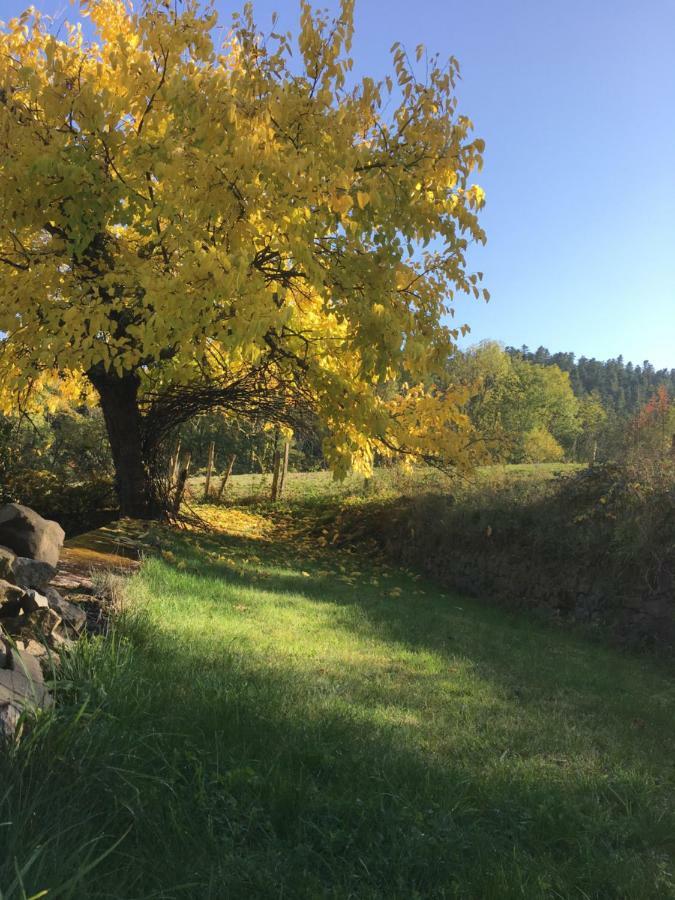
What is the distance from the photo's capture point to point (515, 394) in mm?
45500

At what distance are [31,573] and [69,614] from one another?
0.56 meters

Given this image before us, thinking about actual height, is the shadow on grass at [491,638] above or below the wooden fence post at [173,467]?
below

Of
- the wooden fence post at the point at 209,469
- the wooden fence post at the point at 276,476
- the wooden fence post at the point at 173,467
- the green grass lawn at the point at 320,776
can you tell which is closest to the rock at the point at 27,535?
the green grass lawn at the point at 320,776

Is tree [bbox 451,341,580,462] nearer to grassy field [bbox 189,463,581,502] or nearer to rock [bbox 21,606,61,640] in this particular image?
grassy field [bbox 189,463,581,502]

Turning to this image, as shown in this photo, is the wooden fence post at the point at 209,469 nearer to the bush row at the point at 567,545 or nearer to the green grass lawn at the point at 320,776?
the bush row at the point at 567,545

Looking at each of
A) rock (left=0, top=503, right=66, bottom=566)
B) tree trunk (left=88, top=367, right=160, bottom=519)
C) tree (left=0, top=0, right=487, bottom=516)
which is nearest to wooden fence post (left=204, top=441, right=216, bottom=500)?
tree trunk (left=88, top=367, right=160, bottom=519)

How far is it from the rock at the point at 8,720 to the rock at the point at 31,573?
1771 millimetres

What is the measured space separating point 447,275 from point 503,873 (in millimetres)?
5178

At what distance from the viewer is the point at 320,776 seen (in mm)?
2805

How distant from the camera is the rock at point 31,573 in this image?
13.5 feet

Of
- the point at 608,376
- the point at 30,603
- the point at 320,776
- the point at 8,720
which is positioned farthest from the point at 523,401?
the point at 608,376

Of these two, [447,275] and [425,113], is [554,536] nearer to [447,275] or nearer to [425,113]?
[447,275]

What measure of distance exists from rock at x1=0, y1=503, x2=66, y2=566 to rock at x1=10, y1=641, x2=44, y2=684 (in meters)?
2.29

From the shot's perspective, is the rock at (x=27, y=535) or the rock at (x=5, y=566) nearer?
the rock at (x=5, y=566)
